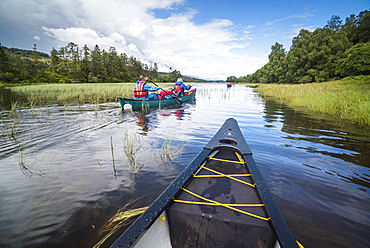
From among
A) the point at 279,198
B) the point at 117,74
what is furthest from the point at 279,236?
the point at 117,74

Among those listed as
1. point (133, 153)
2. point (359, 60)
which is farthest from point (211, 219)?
point (359, 60)

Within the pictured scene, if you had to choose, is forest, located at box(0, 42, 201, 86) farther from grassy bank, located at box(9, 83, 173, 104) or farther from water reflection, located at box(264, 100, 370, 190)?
water reflection, located at box(264, 100, 370, 190)

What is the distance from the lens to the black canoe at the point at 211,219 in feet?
4.49

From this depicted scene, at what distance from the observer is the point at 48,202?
2.54 metres

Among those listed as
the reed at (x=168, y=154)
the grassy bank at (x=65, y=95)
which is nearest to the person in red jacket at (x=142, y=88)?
the grassy bank at (x=65, y=95)

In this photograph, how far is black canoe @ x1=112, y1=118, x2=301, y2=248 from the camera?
1.37 m

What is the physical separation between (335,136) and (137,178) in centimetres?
660

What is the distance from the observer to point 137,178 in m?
3.21

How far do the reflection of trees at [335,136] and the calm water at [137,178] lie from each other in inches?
1.3

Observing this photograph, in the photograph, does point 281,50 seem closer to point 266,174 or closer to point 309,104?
point 309,104

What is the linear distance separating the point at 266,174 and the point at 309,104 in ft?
35.6

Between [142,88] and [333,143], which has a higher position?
[142,88]

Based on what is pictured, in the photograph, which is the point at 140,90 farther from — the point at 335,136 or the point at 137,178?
the point at 335,136

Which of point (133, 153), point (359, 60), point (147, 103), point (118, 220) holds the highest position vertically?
point (359, 60)
